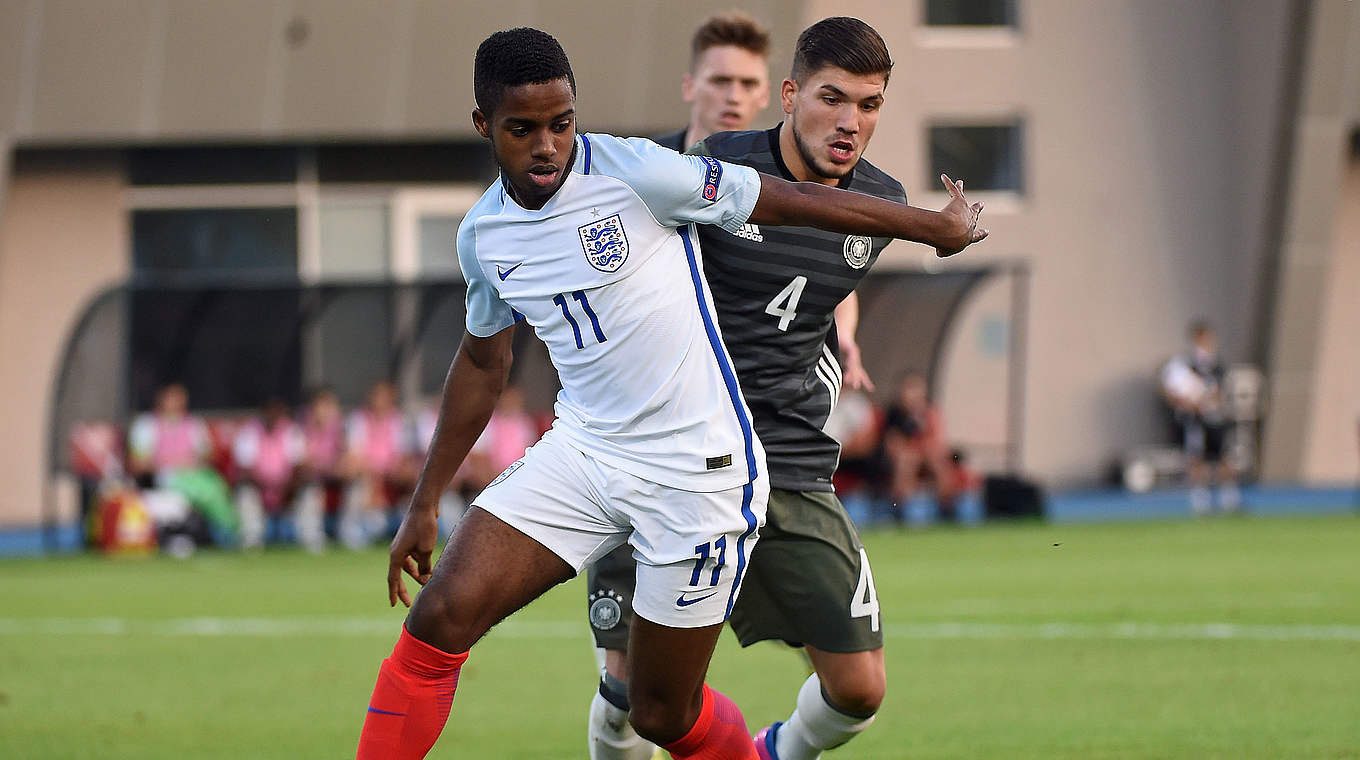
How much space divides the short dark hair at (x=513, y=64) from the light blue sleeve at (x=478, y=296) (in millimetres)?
383

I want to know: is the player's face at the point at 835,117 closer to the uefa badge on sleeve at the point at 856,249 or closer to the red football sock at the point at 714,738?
the uefa badge on sleeve at the point at 856,249

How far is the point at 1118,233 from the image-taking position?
23625 millimetres

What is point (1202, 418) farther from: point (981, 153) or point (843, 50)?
point (843, 50)

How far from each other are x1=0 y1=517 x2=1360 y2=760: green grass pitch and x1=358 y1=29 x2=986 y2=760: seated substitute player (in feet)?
7.09

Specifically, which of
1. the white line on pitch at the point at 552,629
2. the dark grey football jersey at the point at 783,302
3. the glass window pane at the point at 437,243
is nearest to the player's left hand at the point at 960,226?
the dark grey football jersey at the point at 783,302

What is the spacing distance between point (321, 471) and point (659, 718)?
12.7 m

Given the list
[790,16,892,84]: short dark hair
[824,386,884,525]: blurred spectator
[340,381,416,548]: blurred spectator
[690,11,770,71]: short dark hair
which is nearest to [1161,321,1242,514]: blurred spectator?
[824,386,884,525]: blurred spectator

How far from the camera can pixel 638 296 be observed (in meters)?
4.02

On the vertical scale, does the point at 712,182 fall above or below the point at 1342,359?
above

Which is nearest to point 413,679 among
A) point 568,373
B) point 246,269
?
point 568,373

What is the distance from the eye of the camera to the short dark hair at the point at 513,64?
384 cm

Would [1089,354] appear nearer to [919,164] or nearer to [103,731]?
[919,164]

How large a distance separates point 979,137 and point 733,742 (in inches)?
779

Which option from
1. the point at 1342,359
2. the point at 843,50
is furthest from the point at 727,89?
the point at 1342,359
